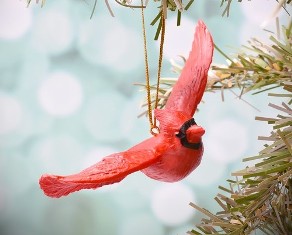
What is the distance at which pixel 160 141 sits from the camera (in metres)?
0.32

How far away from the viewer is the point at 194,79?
347mm

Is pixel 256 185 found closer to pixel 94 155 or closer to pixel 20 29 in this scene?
pixel 94 155

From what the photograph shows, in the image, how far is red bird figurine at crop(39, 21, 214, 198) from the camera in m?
0.26

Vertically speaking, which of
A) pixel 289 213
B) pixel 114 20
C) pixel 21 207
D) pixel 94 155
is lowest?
pixel 21 207

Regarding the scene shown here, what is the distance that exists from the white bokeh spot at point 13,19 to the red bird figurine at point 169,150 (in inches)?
35.3

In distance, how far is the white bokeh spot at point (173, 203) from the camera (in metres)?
1.13

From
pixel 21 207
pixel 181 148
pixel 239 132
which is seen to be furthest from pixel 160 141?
pixel 21 207

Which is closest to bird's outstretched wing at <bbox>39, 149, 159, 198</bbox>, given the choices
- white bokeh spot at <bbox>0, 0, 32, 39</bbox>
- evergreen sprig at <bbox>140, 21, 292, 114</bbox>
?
evergreen sprig at <bbox>140, 21, 292, 114</bbox>

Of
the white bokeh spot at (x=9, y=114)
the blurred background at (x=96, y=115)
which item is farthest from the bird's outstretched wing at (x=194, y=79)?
the white bokeh spot at (x=9, y=114)

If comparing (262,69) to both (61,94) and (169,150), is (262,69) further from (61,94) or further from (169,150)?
(61,94)

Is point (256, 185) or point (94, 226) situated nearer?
point (256, 185)

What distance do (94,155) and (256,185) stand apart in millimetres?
856

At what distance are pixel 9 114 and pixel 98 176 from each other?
0.97 metres

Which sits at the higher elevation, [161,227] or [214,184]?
[214,184]
